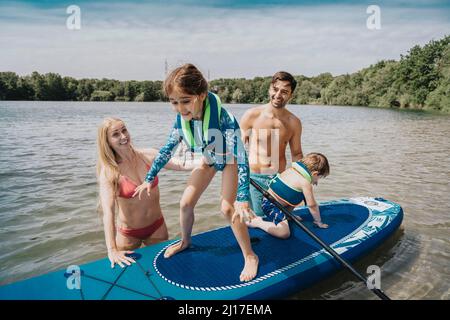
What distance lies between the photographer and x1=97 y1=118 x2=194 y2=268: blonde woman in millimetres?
3334

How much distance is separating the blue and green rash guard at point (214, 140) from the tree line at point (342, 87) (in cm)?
3125

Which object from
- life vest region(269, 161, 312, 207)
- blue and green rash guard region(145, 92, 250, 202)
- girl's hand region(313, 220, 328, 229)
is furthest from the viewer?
girl's hand region(313, 220, 328, 229)

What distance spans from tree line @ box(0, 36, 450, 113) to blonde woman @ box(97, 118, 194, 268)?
101 feet

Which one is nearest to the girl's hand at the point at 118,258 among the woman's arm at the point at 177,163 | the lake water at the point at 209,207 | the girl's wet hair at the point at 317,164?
the woman's arm at the point at 177,163

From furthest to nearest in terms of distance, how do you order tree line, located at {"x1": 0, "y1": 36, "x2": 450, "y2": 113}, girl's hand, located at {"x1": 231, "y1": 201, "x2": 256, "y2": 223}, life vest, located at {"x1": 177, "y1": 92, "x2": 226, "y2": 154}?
1. tree line, located at {"x1": 0, "y1": 36, "x2": 450, "y2": 113}
2. life vest, located at {"x1": 177, "y1": 92, "x2": 226, "y2": 154}
3. girl's hand, located at {"x1": 231, "y1": 201, "x2": 256, "y2": 223}

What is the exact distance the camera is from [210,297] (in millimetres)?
3059

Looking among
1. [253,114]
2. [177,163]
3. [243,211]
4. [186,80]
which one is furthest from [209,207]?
[186,80]

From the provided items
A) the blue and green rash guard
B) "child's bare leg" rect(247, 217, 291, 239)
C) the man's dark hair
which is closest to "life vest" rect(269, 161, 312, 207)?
"child's bare leg" rect(247, 217, 291, 239)

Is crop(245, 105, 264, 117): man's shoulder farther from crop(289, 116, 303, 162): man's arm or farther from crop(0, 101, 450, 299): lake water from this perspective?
crop(0, 101, 450, 299): lake water

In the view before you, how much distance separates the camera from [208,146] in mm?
3104

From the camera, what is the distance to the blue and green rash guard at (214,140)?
9.41ft

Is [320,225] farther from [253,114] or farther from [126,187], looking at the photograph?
[126,187]
